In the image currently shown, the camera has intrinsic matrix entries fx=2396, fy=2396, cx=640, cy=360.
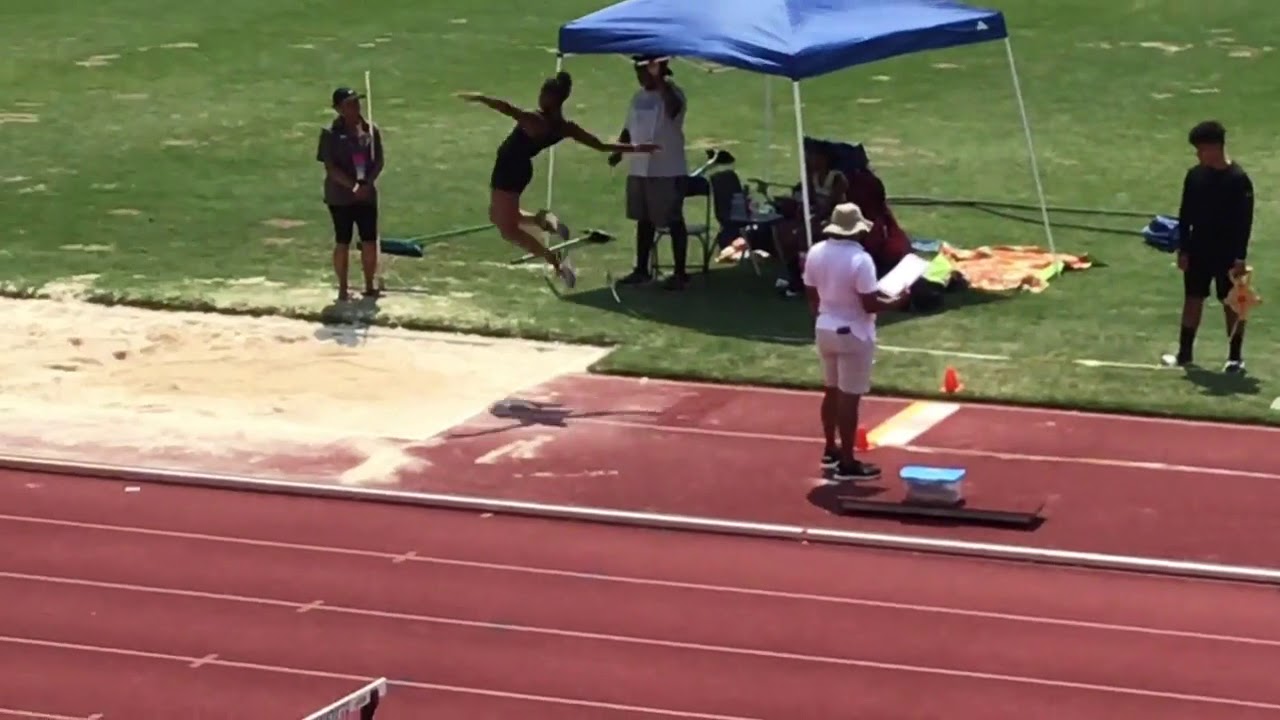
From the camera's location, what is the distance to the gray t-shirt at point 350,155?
61.8ft

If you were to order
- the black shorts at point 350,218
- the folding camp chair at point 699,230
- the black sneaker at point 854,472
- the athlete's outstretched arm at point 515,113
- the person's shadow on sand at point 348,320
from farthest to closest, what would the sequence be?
the folding camp chair at point 699,230 → the black shorts at point 350,218 → the person's shadow on sand at point 348,320 → the athlete's outstretched arm at point 515,113 → the black sneaker at point 854,472

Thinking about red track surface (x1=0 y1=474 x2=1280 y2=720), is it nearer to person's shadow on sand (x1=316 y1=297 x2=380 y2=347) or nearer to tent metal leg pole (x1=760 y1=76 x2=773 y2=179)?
person's shadow on sand (x1=316 y1=297 x2=380 y2=347)

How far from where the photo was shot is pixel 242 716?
10648mm

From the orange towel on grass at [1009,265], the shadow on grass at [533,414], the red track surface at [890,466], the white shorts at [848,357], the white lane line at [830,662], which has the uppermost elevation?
the white shorts at [848,357]

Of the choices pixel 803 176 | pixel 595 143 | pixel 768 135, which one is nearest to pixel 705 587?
pixel 595 143

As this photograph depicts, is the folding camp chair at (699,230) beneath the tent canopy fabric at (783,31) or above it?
beneath

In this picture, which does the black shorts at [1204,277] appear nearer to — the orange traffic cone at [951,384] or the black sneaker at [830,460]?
the orange traffic cone at [951,384]

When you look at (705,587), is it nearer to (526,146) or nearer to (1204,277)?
(1204,277)

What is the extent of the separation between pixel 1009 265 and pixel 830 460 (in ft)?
20.4

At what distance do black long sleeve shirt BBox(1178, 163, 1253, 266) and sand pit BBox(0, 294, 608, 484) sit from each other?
435cm

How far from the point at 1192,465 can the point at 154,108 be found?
60.4ft

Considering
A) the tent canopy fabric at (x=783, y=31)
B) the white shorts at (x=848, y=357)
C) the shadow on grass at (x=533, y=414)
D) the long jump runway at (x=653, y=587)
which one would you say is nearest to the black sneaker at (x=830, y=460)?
the long jump runway at (x=653, y=587)

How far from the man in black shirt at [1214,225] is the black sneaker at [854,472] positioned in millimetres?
3370

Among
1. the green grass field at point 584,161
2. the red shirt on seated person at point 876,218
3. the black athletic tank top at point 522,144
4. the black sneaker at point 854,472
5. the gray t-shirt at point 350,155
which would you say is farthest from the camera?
the red shirt on seated person at point 876,218
